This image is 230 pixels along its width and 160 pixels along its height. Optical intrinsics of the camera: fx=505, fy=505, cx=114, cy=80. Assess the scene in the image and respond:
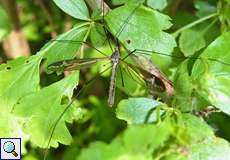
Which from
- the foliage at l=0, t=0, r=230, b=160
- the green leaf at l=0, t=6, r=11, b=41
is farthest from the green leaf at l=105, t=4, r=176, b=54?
the green leaf at l=0, t=6, r=11, b=41

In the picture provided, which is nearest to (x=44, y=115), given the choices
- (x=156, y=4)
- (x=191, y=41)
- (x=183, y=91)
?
(x=183, y=91)

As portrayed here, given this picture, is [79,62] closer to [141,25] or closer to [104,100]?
[141,25]

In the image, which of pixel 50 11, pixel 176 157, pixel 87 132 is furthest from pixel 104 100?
pixel 176 157

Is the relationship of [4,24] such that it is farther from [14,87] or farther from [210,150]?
[210,150]

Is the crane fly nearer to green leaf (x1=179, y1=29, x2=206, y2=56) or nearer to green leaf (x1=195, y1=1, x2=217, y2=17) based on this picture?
green leaf (x1=179, y1=29, x2=206, y2=56)

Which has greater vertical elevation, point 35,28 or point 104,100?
point 35,28

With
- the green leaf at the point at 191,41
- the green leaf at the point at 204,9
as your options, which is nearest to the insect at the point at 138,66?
the green leaf at the point at 191,41
